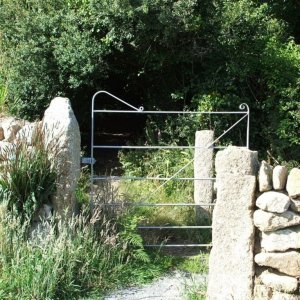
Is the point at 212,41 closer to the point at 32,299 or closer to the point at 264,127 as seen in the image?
the point at 264,127


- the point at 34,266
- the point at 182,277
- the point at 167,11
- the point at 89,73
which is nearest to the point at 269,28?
the point at 167,11

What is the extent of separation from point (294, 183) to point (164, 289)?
1.69 meters

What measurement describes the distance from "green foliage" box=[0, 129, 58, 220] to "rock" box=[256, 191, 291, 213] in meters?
2.08

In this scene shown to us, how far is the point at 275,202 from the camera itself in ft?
15.2

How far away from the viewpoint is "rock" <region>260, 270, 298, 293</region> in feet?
15.4

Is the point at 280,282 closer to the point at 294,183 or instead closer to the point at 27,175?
the point at 294,183

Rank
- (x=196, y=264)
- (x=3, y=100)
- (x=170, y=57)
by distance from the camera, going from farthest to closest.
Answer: (x=3, y=100) < (x=170, y=57) < (x=196, y=264)

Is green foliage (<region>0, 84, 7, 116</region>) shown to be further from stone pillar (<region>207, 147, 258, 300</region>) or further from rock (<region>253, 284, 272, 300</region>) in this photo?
rock (<region>253, 284, 272, 300</region>)

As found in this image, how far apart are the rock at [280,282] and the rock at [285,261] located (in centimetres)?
5

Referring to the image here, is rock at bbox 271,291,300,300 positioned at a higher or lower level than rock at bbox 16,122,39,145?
lower

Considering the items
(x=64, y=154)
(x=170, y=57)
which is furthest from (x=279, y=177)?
(x=170, y=57)

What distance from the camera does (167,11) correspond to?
8062 mm

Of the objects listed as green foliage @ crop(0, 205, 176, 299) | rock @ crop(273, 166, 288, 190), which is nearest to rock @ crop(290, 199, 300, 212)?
rock @ crop(273, 166, 288, 190)

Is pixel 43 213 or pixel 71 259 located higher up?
pixel 43 213
